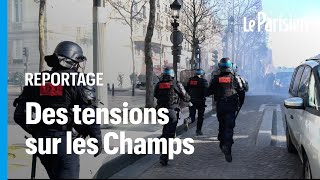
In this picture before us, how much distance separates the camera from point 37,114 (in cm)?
337

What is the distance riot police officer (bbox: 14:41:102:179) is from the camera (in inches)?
129

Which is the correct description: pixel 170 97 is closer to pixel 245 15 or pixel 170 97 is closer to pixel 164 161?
pixel 164 161

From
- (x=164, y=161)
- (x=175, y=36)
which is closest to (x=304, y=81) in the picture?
(x=164, y=161)

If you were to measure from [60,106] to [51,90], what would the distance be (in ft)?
0.51

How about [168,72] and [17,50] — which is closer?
[168,72]

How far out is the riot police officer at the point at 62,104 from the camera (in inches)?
129

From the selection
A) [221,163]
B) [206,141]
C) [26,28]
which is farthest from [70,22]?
[221,163]

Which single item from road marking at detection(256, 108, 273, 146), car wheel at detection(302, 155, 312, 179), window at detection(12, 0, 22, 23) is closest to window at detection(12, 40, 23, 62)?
window at detection(12, 0, 22, 23)

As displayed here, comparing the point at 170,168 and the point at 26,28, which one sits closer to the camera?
the point at 170,168

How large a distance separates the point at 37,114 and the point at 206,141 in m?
5.32

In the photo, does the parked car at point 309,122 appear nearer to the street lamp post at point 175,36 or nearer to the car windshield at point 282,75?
the street lamp post at point 175,36

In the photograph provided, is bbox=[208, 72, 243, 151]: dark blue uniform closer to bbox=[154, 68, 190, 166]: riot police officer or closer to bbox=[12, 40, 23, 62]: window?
bbox=[154, 68, 190, 166]: riot police officer

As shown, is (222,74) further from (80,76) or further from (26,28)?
(26,28)

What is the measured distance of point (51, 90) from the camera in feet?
10.9
